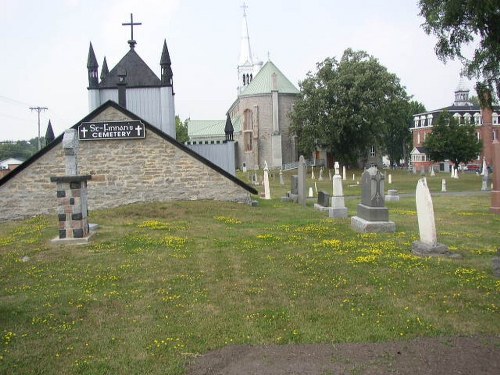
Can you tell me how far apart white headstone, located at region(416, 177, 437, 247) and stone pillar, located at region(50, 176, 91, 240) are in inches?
311

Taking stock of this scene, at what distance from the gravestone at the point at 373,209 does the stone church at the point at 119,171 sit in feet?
23.4

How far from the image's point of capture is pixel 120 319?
6047 millimetres

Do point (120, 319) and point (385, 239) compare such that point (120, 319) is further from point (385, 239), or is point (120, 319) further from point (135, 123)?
point (135, 123)

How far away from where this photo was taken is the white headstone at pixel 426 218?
9188 millimetres

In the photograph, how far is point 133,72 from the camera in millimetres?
26375

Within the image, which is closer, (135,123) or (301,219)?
(301,219)

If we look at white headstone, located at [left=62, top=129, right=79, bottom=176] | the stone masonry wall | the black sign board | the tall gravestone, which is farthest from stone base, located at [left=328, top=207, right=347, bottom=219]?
white headstone, located at [left=62, top=129, right=79, bottom=176]

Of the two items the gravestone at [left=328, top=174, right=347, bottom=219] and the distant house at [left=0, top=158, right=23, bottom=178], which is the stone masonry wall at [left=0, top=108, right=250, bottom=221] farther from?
the distant house at [left=0, top=158, right=23, bottom=178]

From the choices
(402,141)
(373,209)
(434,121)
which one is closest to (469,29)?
(373,209)

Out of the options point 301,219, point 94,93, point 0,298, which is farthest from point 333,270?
point 94,93

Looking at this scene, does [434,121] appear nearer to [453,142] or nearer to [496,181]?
[453,142]

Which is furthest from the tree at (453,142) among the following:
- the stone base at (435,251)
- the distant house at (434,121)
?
the stone base at (435,251)

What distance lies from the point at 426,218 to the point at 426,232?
0.90 ft

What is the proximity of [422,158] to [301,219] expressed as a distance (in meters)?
67.5
